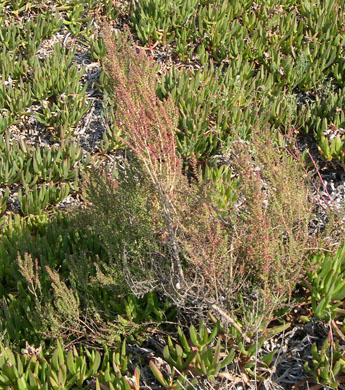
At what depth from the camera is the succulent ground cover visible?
2.47m

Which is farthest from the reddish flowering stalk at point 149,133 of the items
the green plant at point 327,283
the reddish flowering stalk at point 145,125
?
the green plant at point 327,283

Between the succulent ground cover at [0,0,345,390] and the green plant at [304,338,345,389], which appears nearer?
the green plant at [304,338,345,389]

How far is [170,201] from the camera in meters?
2.43

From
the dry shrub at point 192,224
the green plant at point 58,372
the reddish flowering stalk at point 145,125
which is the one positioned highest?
the reddish flowering stalk at point 145,125

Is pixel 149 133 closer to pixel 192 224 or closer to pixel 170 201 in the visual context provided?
pixel 170 201

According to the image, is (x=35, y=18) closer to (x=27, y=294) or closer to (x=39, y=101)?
(x=39, y=101)

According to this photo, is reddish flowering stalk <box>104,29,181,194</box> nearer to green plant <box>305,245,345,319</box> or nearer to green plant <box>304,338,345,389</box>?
green plant <box>305,245,345,319</box>

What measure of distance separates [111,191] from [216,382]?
1102 millimetres

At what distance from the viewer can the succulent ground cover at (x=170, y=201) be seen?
2475mm

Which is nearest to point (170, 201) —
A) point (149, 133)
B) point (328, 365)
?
point (149, 133)

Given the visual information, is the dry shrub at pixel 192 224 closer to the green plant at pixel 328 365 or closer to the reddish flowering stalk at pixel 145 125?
the reddish flowering stalk at pixel 145 125

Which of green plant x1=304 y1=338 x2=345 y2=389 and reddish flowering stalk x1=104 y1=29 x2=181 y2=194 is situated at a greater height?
reddish flowering stalk x1=104 y1=29 x2=181 y2=194

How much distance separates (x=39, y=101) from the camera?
186 inches

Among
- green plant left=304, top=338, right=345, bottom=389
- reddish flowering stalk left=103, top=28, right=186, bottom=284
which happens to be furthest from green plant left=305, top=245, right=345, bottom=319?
reddish flowering stalk left=103, top=28, right=186, bottom=284
